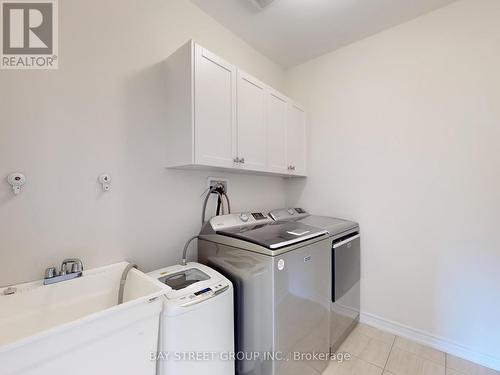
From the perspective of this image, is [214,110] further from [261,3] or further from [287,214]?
[287,214]

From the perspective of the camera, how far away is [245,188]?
216cm

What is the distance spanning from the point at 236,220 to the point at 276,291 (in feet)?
2.28

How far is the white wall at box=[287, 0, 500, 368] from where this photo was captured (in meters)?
1.58

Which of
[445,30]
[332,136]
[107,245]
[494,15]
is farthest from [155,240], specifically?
[494,15]

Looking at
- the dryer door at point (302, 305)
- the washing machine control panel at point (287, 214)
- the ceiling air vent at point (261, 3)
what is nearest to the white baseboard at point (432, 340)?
the dryer door at point (302, 305)

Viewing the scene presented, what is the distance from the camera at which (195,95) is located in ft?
4.58

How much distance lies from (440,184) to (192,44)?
6.78 ft

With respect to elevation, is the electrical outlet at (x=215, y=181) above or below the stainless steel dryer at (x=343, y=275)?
above

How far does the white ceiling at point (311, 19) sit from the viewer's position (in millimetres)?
1717

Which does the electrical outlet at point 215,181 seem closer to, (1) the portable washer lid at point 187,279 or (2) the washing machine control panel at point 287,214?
(2) the washing machine control panel at point 287,214

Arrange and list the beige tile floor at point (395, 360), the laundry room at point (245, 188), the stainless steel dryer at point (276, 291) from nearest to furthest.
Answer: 1. the laundry room at point (245, 188)
2. the stainless steel dryer at point (276, 291)
3. the beige tile floor at point (395, 360)

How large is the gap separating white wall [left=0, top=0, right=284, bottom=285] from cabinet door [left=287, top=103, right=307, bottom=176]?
3.18ft

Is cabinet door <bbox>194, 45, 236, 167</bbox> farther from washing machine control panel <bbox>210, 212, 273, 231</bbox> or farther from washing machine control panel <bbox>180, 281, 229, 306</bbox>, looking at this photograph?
washing machine control panel <bbox>180, 281, 229, 306</bbox>

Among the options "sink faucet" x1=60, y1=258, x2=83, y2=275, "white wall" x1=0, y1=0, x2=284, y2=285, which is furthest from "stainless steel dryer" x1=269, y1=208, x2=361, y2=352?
"sink faucet" x1=60, y1=258, x2=83, y2=275
